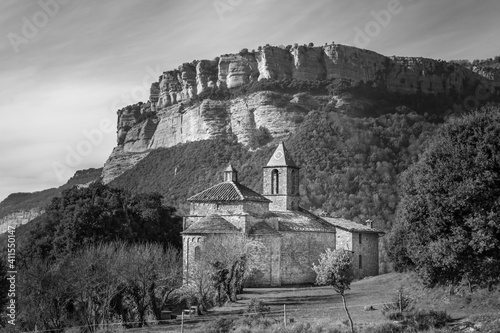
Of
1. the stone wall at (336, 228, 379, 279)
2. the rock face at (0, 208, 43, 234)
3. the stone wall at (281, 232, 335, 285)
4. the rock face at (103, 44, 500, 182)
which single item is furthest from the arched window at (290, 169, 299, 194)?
the rock face at (0, 208, 43, 234)

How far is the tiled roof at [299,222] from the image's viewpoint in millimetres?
45241

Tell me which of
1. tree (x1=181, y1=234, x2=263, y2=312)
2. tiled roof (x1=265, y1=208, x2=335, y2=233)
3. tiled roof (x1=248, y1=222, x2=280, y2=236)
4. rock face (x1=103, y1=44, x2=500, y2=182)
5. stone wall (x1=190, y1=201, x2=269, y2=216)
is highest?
rock face (x1=103, y1=44, x2=500, y2=182)

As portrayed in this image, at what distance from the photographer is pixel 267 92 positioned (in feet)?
377

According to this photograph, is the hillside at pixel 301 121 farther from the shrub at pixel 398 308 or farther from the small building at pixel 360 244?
the shrub at pixel 398 308

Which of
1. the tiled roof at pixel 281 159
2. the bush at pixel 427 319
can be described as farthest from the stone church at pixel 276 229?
the bush at pixel 427 319

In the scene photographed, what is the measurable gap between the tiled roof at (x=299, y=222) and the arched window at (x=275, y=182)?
9.76ft

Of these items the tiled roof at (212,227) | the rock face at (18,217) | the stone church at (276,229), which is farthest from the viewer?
the rock face at (18,217)

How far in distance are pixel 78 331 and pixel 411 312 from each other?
14.1m

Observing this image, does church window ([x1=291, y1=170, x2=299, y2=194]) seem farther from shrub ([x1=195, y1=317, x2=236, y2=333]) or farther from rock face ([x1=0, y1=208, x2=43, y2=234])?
rock face ([x1=0, y1=208, x2=43, y2=234])

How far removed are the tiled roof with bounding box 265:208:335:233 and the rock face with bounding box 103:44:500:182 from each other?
177ft

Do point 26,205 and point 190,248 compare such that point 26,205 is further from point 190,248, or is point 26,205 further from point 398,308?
point 398,308

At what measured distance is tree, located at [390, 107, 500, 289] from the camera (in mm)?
22500

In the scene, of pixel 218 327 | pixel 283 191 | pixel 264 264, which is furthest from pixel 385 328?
pixel 283 191

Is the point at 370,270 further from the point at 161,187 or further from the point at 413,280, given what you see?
the point at 161,187
